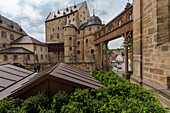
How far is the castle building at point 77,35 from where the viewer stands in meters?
22.3

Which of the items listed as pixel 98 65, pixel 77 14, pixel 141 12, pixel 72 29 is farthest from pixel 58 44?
pixel 141 12

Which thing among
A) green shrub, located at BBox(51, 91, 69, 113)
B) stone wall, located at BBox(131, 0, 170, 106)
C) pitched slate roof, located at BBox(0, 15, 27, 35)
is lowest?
green shrub, located at BBox(51, 91, 69, 113)

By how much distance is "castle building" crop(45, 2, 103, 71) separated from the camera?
22266 millimetres

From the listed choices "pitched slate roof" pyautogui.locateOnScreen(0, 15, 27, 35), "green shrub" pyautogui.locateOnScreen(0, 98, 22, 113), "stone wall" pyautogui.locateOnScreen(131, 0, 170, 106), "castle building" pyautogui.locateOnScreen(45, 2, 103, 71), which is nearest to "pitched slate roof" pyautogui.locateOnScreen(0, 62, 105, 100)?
"green shrub" pyautogui.locateOnScreen(0, 98, 22, 113)

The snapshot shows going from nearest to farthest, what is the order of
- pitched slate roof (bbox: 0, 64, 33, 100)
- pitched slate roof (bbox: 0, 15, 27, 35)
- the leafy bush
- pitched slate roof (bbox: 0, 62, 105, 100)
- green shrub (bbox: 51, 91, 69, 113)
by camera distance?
the leafy bush → green shrub (bbox: 51, 91, 69, 113) → pitched slate roof (bbox: 0, 62, 105, 100) → pitched slate roof (bbox: 0, 64, 33, 100) → pitched slate roof (bbox: 0, 15, 27, 35)

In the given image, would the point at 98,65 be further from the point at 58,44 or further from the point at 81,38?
the point at 58,44

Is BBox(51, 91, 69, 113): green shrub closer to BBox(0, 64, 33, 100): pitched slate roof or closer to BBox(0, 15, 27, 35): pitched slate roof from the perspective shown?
BBox(0, 64, 33, 100): pitched slate roof

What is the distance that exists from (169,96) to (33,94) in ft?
13.0

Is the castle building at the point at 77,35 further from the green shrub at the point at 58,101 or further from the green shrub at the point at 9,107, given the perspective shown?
the green shrub at the point at 9,107

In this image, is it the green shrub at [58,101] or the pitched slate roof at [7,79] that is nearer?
the green shrub at [58,101]

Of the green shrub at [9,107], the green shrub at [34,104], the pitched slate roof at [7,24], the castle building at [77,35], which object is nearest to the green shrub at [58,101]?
the green shrub at [34,104]

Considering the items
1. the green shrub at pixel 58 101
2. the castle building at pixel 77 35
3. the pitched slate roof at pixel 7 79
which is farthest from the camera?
the castle building at pixel 77 35

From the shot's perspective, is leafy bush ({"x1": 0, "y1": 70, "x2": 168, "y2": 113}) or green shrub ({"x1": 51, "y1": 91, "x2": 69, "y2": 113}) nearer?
leafy bush ({"x1": 0, "y1": 70, "x2": 168, "y2": 113})

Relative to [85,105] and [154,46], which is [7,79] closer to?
[85,105]
